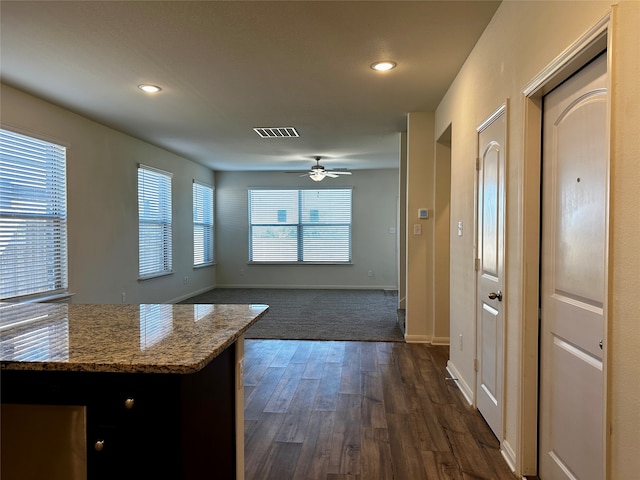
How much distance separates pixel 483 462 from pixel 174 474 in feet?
5.77

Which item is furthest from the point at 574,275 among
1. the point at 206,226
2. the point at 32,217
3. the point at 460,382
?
the point at 206,226

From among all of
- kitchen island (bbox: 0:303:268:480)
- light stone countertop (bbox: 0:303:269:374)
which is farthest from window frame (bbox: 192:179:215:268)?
kitchen island (bbox: 0:303:268:480)

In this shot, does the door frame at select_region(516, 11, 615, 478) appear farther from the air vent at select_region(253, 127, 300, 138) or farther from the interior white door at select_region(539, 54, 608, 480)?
the air vent at select_region(253, 127, 300, 138)

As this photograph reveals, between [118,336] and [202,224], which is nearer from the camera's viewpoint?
[118,336]

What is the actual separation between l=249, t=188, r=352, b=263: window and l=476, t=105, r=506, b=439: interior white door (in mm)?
6218

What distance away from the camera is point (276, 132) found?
17.5ft

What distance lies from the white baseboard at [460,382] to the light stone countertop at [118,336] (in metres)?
1.96

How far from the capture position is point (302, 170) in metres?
8.58

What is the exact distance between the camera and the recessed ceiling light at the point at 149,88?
355 centimetres

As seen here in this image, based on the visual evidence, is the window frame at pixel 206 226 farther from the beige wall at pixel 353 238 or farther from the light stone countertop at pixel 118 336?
the light stone countertop at pixel 118 336

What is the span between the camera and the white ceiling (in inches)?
93.4

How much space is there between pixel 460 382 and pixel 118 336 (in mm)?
2763

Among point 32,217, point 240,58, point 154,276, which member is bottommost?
point 154,276

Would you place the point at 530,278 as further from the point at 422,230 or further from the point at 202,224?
the point at 202,224
